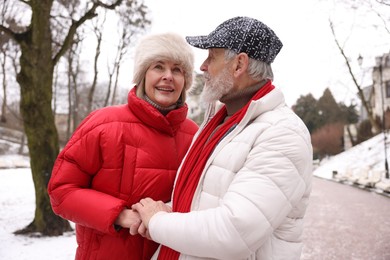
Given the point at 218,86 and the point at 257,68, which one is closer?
the point at 257,68

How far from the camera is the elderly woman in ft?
6.78

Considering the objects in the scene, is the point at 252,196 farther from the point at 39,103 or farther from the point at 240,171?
the point at 39,103

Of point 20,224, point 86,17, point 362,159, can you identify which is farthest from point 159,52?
point 362,159

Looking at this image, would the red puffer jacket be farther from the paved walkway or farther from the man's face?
the paved walkway

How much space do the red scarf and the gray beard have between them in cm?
17

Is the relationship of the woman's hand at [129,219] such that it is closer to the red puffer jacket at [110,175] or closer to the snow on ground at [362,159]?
the red puffer jacket at [110,175]

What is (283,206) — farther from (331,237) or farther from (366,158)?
(366,158)

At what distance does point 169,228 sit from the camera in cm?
164

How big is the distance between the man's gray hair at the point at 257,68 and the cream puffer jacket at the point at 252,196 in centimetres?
15

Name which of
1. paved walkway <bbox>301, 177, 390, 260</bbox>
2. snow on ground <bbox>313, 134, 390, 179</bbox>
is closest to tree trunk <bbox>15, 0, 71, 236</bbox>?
paved walkway <bbox>301, 177, 390, 260</bbox>

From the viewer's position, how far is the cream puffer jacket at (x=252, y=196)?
150 cm

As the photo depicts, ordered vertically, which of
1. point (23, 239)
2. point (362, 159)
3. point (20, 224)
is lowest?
Result: point (362, 159)

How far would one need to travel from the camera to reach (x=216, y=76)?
2.05m

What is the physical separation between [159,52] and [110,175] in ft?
2.89
